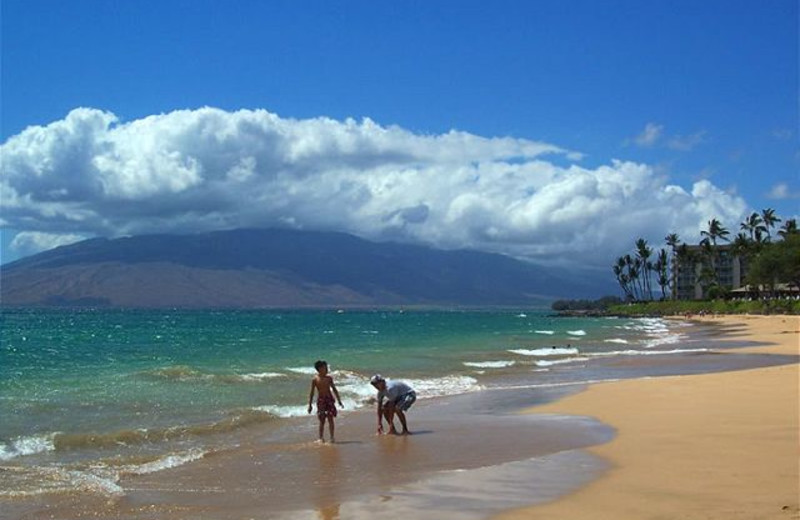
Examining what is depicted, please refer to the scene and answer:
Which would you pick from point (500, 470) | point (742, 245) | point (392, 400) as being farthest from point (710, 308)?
point (500, 470)

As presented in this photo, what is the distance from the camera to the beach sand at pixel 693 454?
337 inches

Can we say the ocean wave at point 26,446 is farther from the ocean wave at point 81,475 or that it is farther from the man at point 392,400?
the man at point 392,400

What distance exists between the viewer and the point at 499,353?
42.5m

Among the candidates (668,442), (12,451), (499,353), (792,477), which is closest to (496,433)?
(668,442)

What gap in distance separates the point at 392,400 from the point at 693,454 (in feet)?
18.8

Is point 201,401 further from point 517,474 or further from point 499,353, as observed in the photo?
point 499,353

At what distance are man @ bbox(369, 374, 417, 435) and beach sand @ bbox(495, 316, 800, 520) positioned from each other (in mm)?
3892

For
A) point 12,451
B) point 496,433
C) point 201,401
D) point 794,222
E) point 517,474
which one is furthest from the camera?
point 794,222

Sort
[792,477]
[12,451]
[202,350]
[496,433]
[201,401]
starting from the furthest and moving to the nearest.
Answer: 1. [202,350]
2. [201,401]
3. [496,433]
4. [12,451]
5. [792,477]

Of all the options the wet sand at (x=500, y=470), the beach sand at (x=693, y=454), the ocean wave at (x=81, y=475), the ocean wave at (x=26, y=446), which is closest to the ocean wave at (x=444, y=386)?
the beach sand at (x=693, y=454)

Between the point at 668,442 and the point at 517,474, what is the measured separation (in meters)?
3.15

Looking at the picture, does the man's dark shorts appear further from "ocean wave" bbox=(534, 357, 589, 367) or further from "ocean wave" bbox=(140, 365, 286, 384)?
"ocean wave" bbox=(534, 357, 589, 367)

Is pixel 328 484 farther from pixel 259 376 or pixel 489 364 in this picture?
pixel 489 364

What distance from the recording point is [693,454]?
1148 cm
